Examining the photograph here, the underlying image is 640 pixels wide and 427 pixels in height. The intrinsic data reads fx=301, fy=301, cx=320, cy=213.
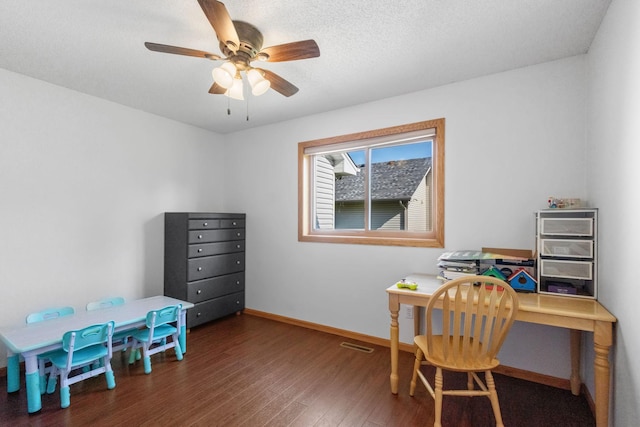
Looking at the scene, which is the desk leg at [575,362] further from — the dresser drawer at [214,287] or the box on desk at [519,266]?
the dresser drawer at [214,287]

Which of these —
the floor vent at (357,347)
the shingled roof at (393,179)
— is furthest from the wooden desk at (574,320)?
the shingled roof at (393,179)

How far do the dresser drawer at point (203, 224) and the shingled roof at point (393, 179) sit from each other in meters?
1.60

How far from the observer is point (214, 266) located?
11.6 feet

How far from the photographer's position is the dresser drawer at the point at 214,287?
3309 millimetres

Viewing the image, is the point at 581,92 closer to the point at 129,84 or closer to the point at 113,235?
the point at 129,84

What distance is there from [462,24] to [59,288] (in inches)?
150

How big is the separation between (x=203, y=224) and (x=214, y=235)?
20 centimetres

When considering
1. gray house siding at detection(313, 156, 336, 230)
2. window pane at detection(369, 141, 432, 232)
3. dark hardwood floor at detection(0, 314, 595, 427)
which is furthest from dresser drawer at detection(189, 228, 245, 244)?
window pane at detection(369, 141, 432, 232)

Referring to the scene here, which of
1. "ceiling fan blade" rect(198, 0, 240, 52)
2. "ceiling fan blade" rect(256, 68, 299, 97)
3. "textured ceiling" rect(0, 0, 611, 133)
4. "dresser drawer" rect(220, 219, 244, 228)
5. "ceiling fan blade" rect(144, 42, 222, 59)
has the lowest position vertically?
"dresser drawer" rect(220, 219, 244, 228)

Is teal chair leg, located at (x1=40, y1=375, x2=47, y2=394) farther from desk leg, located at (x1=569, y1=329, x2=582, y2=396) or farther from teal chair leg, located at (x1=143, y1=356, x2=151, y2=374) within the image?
desk leg, located at (x1=569, y1=329, x2=582, y2=396)

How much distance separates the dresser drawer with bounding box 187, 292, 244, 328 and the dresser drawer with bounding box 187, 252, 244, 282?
0.31 m

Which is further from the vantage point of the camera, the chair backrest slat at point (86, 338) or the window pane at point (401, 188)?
the window pane at point (401, 188)

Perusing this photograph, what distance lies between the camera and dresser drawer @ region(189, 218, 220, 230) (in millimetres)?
3309

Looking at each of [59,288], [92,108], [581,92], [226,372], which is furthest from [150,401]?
[581,92]
